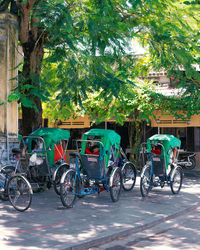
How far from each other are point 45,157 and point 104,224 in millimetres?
3818

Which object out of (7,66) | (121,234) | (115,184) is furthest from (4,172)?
(7,66)

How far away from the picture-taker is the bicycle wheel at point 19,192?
8.61m

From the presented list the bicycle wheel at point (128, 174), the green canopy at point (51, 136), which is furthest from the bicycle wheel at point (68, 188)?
the bicycle wheel at point (128, 174)

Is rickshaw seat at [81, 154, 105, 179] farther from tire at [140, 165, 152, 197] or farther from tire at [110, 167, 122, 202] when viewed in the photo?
tire at [140, 165, 152, 197]

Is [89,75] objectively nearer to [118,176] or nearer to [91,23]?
[91,23]

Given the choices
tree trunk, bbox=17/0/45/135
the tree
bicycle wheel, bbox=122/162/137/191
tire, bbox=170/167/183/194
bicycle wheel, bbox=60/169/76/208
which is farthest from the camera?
bicycle wheel, bbox=122/162/137/191

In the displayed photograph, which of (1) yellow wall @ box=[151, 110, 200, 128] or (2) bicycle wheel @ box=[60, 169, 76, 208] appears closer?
(2) bicycle wheel @ box=[60, 169, 76, 208]

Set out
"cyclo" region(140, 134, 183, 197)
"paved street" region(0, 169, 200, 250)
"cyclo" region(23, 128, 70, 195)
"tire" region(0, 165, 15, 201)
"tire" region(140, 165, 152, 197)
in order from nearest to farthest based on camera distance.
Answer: "paved street" region(0, 169, 200, 250), "tire" region(0, 165, 15, 201), "tire" region(140, 165, 152, 197), "cyclo" region(23, 128, 70, 195), "cyclo" region(140, 134, 183, 197)

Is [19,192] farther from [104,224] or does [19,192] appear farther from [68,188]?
[104,224]

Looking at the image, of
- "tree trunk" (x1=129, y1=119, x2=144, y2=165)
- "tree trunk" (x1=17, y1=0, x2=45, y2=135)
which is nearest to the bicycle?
"tree trunk" (x1=17, y1=0, x2=45, y2=135)

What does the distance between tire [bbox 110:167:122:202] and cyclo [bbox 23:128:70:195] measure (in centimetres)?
149

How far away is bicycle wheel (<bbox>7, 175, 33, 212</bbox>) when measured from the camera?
28.2ft

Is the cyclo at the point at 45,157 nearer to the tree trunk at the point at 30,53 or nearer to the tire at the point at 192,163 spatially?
the tree trunk at the point at 30,53

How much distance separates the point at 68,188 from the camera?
30.0ft
